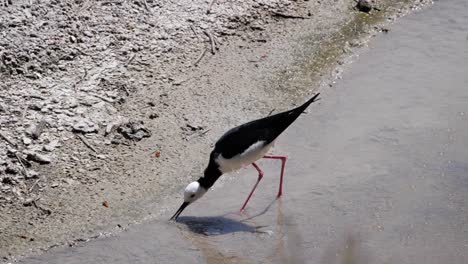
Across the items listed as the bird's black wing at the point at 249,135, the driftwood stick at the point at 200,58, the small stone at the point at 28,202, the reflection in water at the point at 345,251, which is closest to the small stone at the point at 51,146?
the small stone at the point at 28,202

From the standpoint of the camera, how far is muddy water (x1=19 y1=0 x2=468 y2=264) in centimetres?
527

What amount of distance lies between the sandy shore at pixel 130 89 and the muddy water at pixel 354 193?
0.28 meters

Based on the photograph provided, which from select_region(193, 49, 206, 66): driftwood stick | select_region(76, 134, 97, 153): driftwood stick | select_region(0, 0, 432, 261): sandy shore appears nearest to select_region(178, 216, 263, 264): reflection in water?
select_region(0, 0, 432, 261): sandy shore

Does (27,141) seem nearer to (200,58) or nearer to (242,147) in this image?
(242,147)

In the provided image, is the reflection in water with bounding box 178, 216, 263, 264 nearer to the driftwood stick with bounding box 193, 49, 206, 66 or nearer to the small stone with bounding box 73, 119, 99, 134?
the small stone with bounding box 73, 119, 99, 134

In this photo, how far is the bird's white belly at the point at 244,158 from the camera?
5.64 m

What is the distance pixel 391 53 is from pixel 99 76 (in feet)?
8.59

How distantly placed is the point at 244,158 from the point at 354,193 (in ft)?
2.59

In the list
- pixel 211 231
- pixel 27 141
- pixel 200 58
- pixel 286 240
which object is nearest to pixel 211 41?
pixel 200 58

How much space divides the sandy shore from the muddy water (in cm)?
28

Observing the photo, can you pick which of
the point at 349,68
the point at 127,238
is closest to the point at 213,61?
the point at 349,68

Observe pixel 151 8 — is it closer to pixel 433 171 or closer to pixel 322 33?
pixel 322 33

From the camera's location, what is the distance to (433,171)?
600cm

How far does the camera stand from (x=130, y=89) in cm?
660
